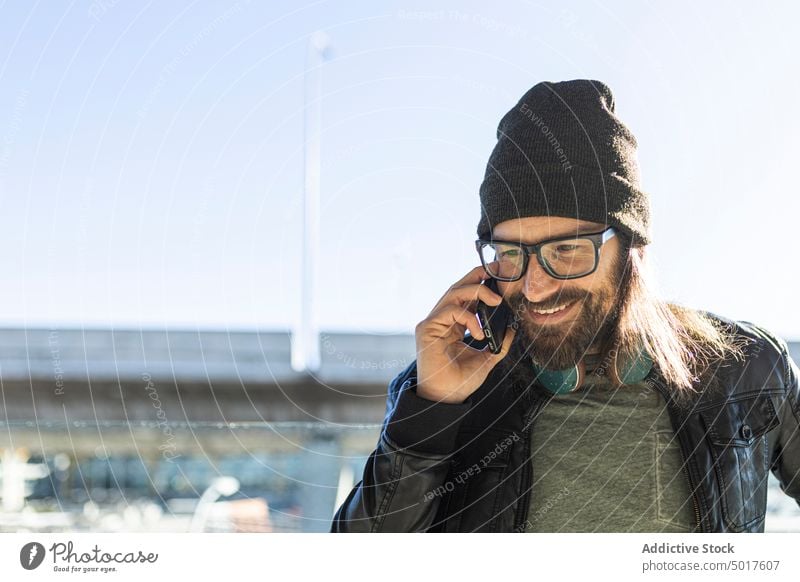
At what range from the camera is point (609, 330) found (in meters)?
0.86

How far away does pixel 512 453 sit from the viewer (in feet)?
2.60

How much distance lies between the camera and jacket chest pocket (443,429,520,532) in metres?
0.79

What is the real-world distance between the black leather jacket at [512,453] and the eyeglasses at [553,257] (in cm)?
9

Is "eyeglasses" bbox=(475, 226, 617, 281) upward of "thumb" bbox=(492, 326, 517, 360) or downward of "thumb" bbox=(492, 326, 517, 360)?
upward

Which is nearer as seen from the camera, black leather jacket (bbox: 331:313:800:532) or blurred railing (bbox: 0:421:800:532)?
black leather jacket (bbox: 331:313:800:532)

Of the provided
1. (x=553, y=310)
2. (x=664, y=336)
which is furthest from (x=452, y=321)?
(x=664, y=336)

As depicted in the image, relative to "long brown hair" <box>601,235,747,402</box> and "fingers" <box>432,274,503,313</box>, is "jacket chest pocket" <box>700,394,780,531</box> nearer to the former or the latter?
"long brown hair" <box>601,235,747,402</box>

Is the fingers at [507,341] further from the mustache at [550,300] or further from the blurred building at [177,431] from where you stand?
the blurred building at [177,431]

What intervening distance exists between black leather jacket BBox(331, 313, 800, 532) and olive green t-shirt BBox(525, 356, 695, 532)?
14mm

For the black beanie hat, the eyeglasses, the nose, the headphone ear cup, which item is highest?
the black beanie hat

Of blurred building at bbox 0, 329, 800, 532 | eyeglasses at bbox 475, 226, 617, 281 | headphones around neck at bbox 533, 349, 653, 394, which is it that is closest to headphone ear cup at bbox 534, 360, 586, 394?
headphones around neck at bbox 533, 349, 653, 394

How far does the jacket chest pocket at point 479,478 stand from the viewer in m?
0.79
